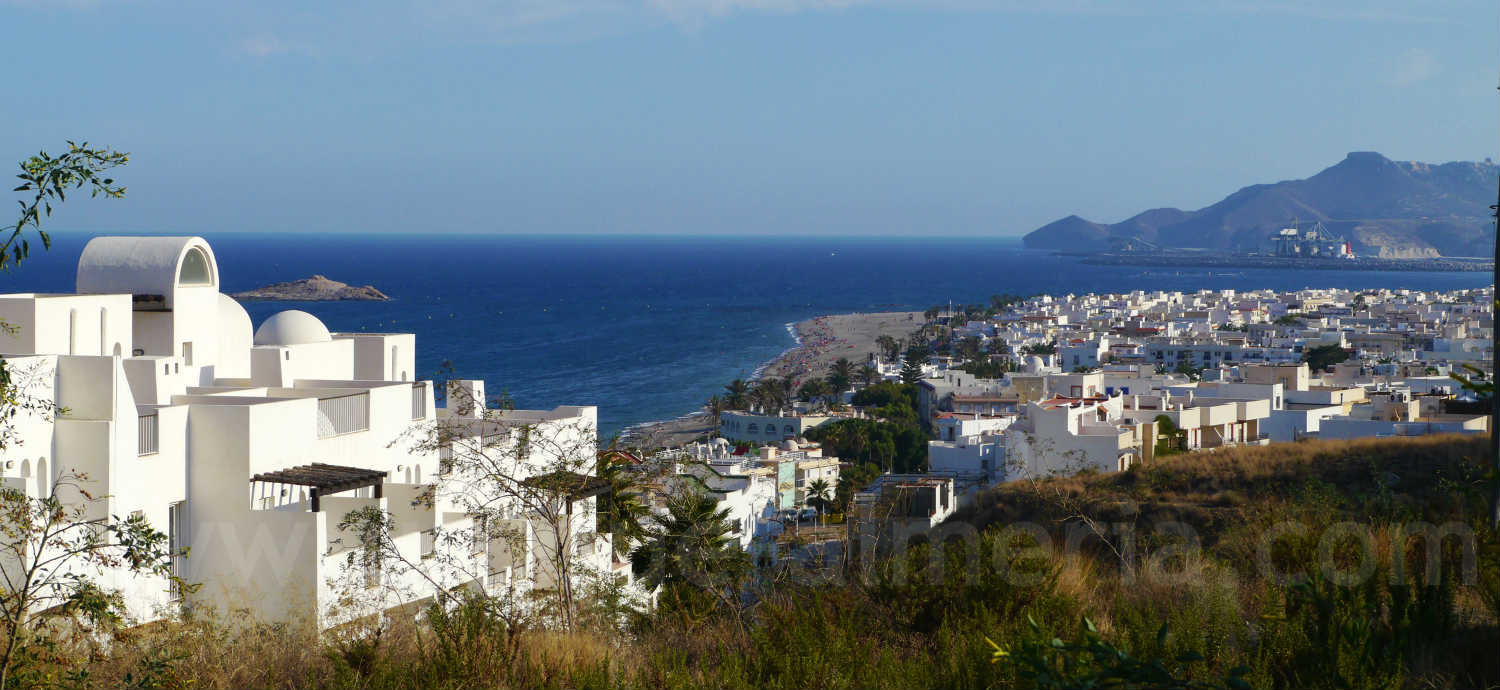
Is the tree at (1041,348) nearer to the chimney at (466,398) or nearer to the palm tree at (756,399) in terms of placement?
the palm tree at (756,399)

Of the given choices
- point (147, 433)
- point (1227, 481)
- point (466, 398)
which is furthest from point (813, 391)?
point (147, 433)

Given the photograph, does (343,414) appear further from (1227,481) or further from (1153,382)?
(1153,382)

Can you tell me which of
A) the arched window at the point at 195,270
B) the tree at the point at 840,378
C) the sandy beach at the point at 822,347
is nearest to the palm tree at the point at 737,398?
the sandy beach at the point at 822,347

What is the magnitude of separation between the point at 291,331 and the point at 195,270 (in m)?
1.63

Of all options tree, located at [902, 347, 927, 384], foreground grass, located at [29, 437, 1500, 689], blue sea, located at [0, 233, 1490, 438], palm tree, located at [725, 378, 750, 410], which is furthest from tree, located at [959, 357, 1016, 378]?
foreground grass, located at [29, 437, 1500, 689]

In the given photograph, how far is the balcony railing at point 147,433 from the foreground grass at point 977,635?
3900 mm

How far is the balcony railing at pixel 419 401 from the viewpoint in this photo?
43.7 ft

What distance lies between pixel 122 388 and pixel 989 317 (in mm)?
92469

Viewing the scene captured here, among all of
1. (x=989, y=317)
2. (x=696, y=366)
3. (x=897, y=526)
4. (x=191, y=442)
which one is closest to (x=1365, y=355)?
(x=696, y=366)

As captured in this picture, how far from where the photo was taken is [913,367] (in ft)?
209

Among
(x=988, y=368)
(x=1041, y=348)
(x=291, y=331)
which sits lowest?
(x=988, y=368)

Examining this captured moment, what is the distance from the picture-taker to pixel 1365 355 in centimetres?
5938

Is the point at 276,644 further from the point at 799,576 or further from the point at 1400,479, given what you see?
the point at 1400,479

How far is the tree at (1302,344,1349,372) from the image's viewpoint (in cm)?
5802
